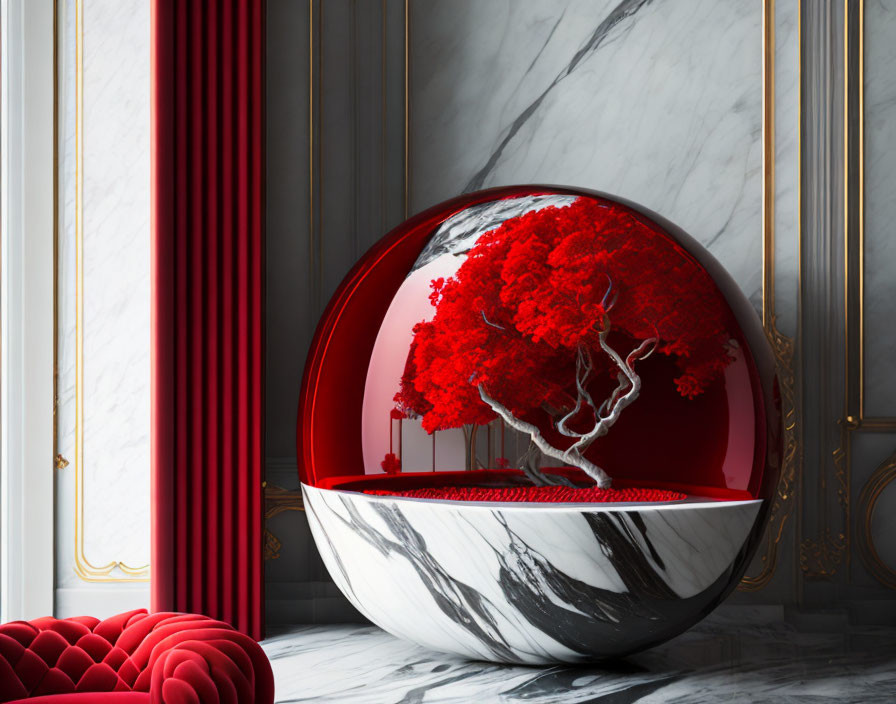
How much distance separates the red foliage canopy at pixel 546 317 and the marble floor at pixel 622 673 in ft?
1.97

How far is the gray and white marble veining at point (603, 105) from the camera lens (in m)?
2.57

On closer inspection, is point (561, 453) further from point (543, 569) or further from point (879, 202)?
point (879, 202)

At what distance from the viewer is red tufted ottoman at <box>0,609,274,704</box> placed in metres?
1.34

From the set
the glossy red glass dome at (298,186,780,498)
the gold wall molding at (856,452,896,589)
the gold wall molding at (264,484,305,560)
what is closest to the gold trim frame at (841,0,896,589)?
the gold wall molding at (856,452,896,589)

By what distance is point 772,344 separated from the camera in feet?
8.31

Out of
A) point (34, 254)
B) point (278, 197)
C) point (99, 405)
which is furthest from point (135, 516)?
point (278, 197)

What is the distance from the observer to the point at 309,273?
8.33ft

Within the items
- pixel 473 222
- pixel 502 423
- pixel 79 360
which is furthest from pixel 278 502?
pixel 473 222

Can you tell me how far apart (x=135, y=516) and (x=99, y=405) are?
0.35 m

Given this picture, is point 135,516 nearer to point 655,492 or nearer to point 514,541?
point 514,541

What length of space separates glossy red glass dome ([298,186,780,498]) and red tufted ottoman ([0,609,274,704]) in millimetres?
575

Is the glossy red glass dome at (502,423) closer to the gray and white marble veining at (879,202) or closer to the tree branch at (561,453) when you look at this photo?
the tree branch at (561,453)

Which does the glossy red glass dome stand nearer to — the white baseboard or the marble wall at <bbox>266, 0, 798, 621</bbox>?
the marble wall at <bbox>266, 0, 798, 621</bbox>

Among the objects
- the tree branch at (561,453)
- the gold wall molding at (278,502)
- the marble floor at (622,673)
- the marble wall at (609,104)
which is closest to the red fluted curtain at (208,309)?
the gold wall molding at (278,502)
